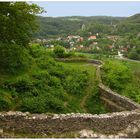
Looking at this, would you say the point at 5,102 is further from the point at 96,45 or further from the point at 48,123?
the point at 96,45

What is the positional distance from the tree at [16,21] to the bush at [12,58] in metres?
0.42

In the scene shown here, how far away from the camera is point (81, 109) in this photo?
2189 centimetres

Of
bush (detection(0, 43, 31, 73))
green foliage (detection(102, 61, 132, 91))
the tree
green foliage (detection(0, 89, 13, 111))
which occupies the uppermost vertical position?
the tree

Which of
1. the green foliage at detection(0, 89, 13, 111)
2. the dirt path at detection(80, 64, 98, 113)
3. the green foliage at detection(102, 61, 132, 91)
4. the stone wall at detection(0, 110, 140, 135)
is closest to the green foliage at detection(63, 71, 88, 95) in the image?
the dirt path at detection(80, 64, 98, 113)

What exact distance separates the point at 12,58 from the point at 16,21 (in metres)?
2.02

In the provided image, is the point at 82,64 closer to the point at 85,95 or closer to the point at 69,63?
the point at 69,63

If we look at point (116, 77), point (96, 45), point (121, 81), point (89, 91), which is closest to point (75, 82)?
point (89, 91)

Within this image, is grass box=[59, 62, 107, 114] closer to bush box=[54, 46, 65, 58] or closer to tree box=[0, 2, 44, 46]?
tree box=[0, 2, 44, 46]

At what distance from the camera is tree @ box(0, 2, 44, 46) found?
2073 cm

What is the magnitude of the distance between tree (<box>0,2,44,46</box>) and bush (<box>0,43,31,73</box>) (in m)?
0.42

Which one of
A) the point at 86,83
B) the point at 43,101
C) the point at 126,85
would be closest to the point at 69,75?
the point at 86,83

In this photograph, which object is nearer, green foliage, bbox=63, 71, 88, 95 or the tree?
the tree

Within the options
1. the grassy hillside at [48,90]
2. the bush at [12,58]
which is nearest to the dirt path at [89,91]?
the grassy hillside at [48,90]

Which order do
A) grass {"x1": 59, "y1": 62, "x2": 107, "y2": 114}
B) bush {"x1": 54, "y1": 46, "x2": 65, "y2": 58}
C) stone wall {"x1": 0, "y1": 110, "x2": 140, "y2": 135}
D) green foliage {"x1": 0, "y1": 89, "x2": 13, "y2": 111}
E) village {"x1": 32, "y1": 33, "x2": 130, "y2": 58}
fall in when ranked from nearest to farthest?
stone wall {"x1": 0, "y1": 110, "x2": 140, "y2": 135} → green foliage {"x1": 0, "y1": 89, "x2": 13, "y2": 111} → grass {"x1": 59, "y1": 62, "x2": 107, "y2": 114} → bush {"x1": 54, "y1": 46, "x2": 65, "y2": 58} → village {"x1": 32, "y1": 33, "x2": 130, "y2": 58}
